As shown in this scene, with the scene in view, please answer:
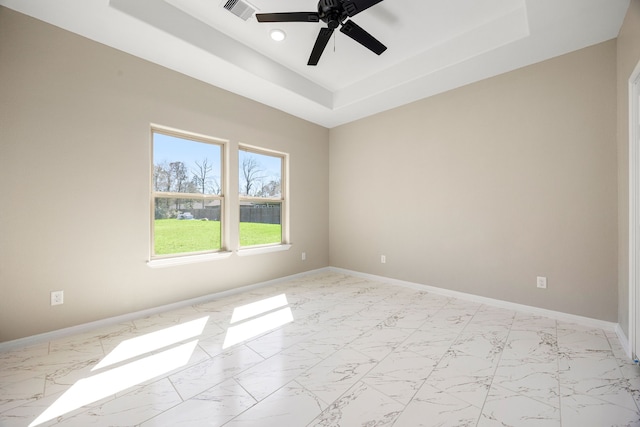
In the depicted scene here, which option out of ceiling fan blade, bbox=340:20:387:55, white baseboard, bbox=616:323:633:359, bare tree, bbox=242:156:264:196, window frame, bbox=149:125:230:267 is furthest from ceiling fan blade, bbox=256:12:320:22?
white baseboard, bbox=616:323:633:359

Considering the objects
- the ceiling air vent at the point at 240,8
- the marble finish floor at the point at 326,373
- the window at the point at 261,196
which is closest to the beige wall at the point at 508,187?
the marble finish floor at the point at 326,373

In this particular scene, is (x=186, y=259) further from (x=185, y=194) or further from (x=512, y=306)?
(x=512, y=306)

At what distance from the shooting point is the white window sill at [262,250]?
3862 millimetres

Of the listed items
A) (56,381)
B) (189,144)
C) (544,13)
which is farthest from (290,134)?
(56,381)

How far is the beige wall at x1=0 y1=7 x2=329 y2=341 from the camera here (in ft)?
7.39

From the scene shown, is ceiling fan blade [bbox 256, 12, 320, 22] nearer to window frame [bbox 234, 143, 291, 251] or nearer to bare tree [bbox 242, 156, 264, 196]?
window frame [bbox 234, 143, 291, 251]

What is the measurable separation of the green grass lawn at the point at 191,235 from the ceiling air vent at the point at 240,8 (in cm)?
239

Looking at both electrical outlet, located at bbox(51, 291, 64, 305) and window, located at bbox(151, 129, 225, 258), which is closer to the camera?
electrical outlet, located at bbox(51, 291, 64, 305)

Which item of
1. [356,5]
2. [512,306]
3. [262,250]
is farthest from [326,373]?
[356,5]

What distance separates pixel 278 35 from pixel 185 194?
2186 millimetres

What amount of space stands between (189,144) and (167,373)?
2631mm

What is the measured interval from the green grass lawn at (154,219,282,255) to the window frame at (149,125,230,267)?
0.18 ft

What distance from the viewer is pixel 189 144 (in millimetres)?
3441

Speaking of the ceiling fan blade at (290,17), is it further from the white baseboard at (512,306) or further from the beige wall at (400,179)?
the white baseboard at (512,306)
